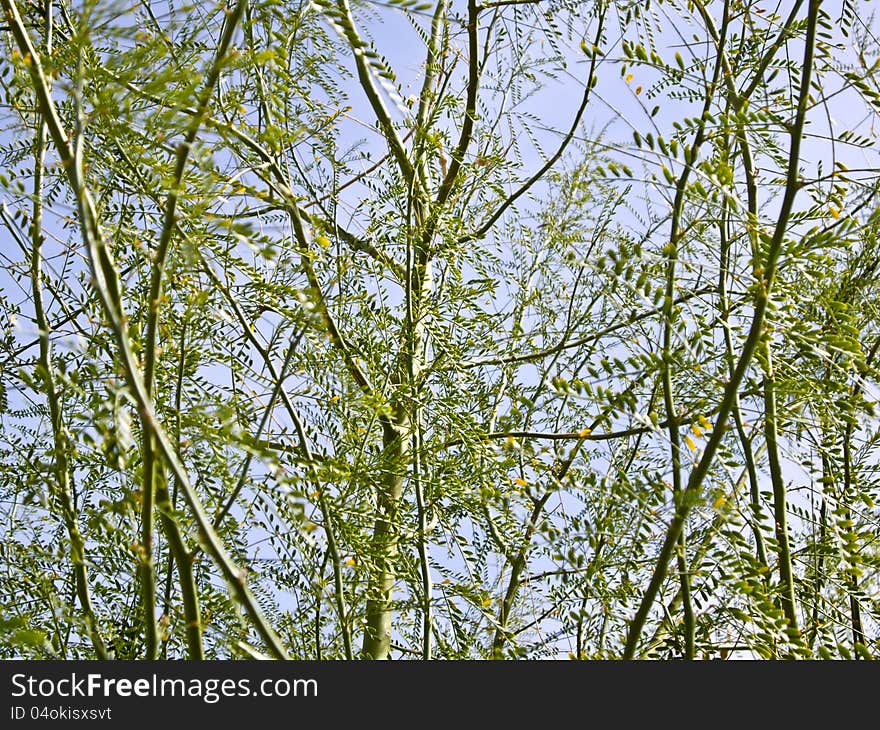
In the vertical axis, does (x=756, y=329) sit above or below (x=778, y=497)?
above

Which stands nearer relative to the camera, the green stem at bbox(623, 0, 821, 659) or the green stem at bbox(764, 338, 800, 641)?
the green stem at bbox(623, 0, 821, 659)

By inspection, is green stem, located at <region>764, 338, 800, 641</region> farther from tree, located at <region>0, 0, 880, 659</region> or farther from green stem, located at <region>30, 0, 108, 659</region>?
green stem, located at <region>30, 0, 108, 659</region>

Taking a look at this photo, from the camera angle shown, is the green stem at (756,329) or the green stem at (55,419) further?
the green stem at (55,419)

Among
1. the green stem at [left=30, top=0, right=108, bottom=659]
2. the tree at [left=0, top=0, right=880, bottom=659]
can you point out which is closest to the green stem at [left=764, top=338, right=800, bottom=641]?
the tree at [left=0, top=0, right=880, bottom=659]

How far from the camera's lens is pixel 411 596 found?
5.83ft

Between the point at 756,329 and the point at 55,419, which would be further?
the point at 55,419

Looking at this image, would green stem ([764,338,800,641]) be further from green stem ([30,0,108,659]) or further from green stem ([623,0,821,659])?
green stem ([30,0,108,659])

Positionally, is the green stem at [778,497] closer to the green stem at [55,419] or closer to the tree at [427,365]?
the tree at [427,365]

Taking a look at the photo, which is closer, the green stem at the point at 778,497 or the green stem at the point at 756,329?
the green stem at the point at 756,329

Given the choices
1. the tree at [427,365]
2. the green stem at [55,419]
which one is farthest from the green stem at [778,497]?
the green stem at [55,419]

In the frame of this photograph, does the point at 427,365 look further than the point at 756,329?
Yes

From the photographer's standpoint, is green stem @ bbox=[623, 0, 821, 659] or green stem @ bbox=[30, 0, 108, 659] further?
green stem @ bbox=[30, 0, 108, 659]

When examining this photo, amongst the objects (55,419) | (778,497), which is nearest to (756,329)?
(778,497)

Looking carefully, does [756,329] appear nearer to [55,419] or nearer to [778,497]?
[778,497]
